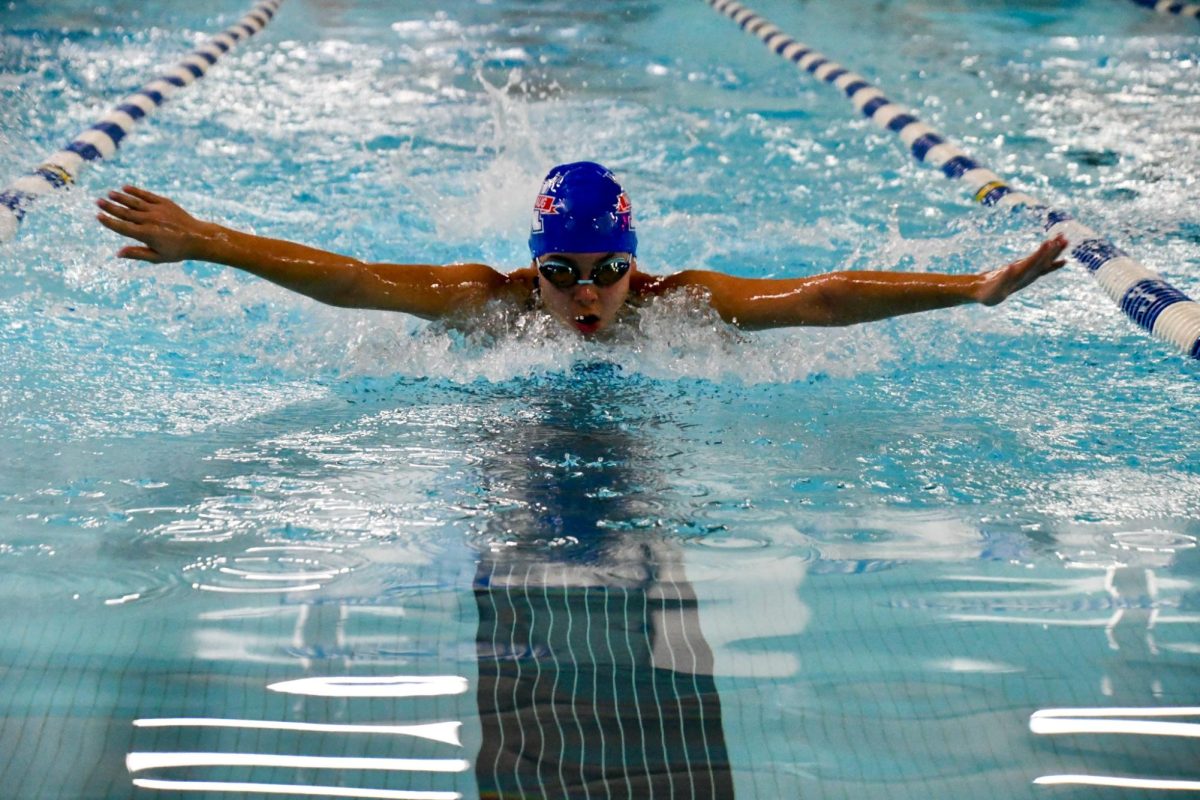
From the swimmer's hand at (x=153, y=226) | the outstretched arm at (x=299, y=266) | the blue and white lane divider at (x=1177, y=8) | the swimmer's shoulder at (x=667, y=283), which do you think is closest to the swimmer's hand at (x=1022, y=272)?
the swimmer's shoulder at (x=667, y=283)

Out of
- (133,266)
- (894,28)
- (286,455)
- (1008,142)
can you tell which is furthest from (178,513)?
(894,28)

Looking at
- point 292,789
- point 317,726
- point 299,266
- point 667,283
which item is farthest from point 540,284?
point 292,789

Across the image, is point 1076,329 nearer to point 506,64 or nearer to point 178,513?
point 178,513

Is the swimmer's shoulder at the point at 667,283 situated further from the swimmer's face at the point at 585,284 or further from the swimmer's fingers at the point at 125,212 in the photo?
the swimmer's fingers at the point at 125,212

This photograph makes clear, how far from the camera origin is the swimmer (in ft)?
8.70

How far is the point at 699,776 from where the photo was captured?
1780 millimetres

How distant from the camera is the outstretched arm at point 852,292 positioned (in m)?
2.66

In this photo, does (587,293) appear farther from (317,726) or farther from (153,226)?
(317,726)

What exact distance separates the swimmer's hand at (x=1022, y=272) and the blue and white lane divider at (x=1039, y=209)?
2.83 feet

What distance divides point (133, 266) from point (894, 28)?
663 cm

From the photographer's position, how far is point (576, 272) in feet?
9.66

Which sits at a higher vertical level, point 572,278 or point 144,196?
point 144,196

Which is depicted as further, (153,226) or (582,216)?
(582,216)

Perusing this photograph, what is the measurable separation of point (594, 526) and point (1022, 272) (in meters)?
1.06
